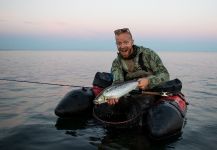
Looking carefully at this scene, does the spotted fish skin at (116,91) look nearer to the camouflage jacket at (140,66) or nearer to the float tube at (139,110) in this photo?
the float tube at (139,110)

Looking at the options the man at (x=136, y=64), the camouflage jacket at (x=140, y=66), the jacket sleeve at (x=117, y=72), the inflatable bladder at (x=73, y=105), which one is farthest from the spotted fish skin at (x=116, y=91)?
the inflatable bladder at (x=73, y=105)

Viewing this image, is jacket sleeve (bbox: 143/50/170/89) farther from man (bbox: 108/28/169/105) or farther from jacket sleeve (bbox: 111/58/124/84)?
jacket sleeve (bbox: 111/58/124/84)

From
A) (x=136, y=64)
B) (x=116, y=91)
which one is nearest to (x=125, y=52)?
(x=136, y=64)

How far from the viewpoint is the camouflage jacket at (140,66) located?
841 cm

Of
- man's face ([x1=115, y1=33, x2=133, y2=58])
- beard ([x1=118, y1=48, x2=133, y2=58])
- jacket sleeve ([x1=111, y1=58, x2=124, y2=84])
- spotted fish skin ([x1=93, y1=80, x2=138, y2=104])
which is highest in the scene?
man's face ([x1=115, y1=33, x2=133, y2=58])

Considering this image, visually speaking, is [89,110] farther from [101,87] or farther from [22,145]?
[22,145]

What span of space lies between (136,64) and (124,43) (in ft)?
2.90

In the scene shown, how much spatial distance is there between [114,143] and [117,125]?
699mm

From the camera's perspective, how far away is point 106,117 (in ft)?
27.7

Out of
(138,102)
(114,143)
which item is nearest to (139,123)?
(138,102)

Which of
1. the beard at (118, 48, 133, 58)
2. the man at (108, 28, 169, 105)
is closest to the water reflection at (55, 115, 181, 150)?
the man at (108, 28, 169, 105)

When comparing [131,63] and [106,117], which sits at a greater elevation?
[131,63]

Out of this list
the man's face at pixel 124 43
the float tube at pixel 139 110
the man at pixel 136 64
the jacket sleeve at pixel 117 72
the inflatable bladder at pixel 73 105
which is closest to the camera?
the float tube at pixel 139 110

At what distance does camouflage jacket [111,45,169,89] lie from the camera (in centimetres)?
841
